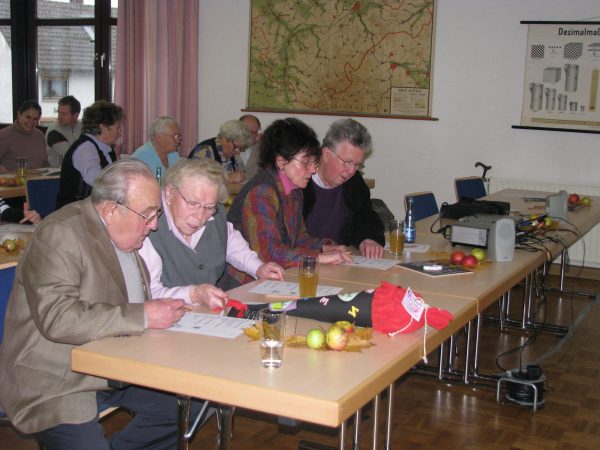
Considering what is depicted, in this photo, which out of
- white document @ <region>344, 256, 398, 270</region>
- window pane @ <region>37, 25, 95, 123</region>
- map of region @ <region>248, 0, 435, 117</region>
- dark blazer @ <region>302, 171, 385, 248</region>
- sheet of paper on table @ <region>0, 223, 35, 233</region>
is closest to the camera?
white document @ <region>344, 256, 398, 270</region>

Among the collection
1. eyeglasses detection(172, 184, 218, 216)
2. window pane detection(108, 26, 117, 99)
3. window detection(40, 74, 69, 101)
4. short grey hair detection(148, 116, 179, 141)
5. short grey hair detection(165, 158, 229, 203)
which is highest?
window pane detection(108, 26, 117, 99)

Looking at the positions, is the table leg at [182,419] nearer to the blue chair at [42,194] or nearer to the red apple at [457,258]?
the red apple at [457,258]

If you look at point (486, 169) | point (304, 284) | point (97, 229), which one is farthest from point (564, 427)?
point (486, 169)

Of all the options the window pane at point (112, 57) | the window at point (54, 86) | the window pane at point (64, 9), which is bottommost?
the window at point (54, 86)

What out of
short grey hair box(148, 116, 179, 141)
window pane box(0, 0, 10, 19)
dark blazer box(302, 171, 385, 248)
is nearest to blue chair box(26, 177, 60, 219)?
short grey hair box(148, 116, 179, 141)

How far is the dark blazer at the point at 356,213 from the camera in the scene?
3.91 meters

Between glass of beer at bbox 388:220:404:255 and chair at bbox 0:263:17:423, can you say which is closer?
chair at bbox 0:263:17:423

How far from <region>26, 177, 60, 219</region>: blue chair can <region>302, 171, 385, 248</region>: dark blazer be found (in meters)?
1.96

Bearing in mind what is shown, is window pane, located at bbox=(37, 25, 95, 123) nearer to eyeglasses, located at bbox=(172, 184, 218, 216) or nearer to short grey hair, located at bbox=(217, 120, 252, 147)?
short grey hair, located at bbox=(217, 120, 252, 147)

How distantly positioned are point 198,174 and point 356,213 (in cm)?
148

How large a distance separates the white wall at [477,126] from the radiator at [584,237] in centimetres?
14

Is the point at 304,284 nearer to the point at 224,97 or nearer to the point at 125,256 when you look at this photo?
the point at 125,256

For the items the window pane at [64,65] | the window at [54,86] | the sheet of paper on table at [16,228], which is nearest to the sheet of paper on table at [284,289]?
the sheet of paper on table at [16,228]

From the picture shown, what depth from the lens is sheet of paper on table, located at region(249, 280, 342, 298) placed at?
2.73 m
